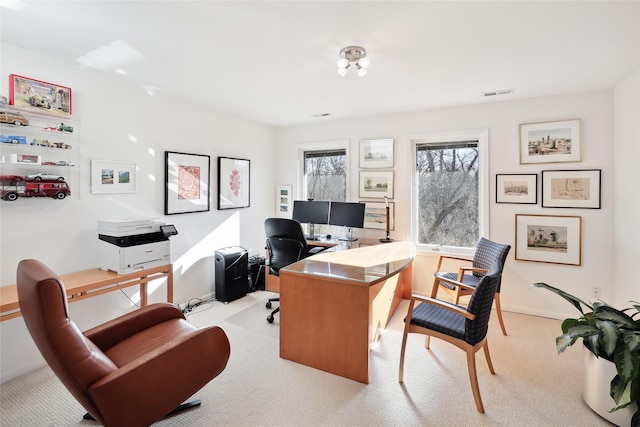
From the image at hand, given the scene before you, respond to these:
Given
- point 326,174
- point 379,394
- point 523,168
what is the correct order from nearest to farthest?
1. point 379,394
2. point 523,168
3. point 326,174

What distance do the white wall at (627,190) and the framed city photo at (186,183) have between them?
4.28m

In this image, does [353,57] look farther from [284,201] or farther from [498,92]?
[284,201]

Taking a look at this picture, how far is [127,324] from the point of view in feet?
6.50

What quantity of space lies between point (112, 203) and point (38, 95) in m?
0.99

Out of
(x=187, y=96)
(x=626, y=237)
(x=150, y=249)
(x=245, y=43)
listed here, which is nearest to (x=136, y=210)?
(x=150, y=249)

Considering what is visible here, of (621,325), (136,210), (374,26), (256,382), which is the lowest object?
(256,382)

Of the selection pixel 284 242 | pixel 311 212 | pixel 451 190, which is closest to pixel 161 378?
pixel 284 242

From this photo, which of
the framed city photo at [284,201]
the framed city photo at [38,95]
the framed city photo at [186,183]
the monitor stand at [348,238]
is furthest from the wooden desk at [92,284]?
the framed city photo at [284,201]

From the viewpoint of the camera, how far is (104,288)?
8.36 feet

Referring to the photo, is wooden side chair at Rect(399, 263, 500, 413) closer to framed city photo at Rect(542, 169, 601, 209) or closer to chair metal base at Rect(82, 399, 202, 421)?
chair metal base at Rect(82, 399, 202, 421)

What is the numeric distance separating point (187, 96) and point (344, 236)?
2.57m

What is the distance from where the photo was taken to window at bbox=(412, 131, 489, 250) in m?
3.75

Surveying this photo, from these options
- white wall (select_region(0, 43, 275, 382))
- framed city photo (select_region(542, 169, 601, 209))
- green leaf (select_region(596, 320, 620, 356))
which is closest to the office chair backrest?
green leaf (select_region(596, 320, 620, 356))

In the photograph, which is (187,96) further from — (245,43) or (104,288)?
(104,288)
